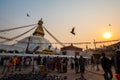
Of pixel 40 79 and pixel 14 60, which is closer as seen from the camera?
pixel 40 79

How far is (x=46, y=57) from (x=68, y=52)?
2386 cm

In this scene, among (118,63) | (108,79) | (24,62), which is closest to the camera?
(118,63)

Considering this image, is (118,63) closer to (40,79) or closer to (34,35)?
(40,79)

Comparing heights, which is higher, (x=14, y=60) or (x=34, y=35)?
(x=34, y=35)

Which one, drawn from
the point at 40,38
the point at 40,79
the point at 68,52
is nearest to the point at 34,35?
the point at 40,38

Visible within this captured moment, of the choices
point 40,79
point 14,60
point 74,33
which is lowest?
point 40,79

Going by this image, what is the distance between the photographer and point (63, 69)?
19.9m

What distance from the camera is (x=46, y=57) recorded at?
22719 mm

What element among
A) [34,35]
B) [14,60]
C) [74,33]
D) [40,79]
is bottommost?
[40,79]

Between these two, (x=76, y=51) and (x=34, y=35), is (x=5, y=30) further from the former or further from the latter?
(x=34, y=35)

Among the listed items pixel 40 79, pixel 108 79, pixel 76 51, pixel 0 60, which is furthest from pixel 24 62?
pixel 76 51

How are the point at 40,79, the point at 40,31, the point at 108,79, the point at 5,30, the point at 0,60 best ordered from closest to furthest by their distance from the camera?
the point at 108,79
the point at 40,79
the point at 5,30
the point at 0,60
the point at 40,31

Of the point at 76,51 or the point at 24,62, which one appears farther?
the point at 76,51

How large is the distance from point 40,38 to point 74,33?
3314 cm
